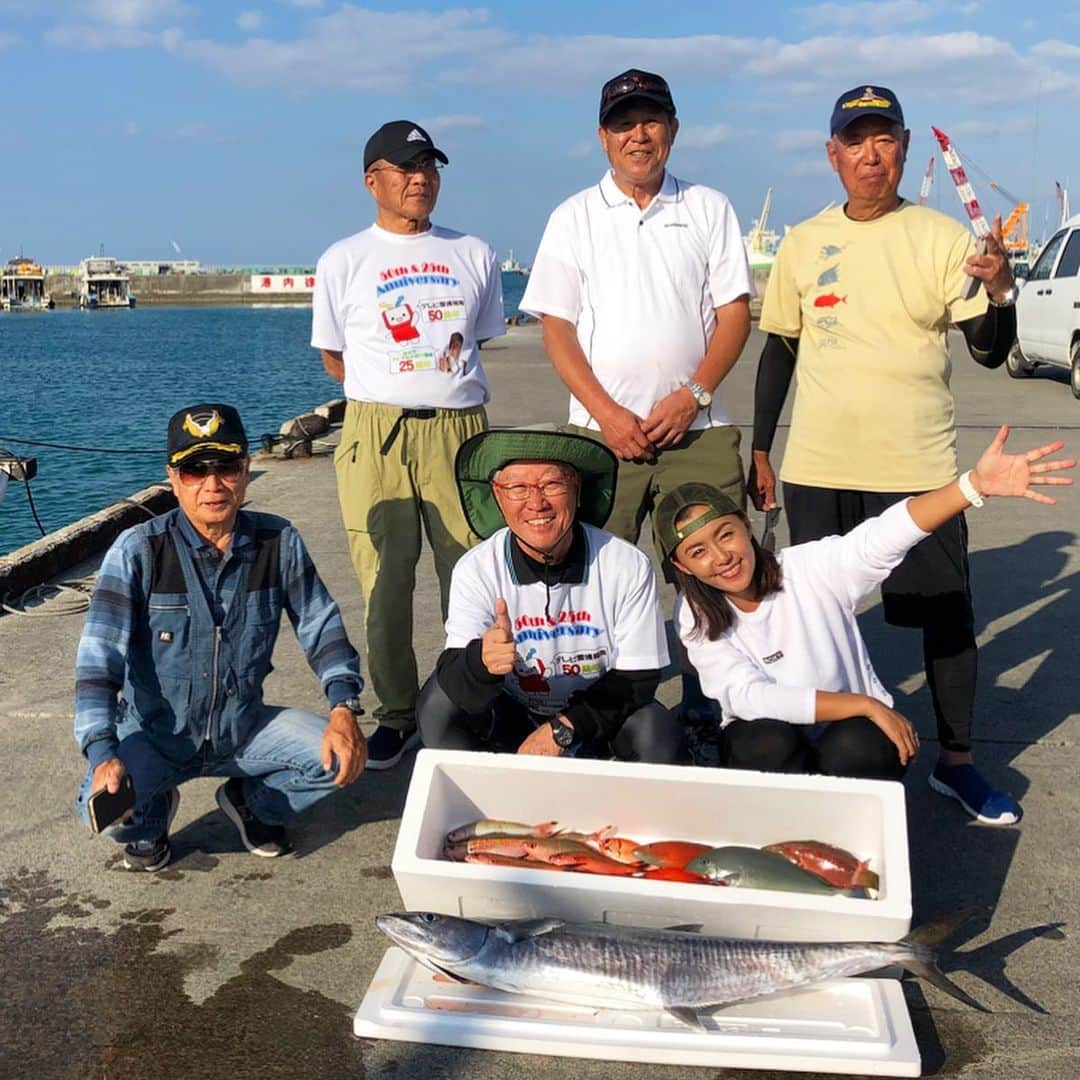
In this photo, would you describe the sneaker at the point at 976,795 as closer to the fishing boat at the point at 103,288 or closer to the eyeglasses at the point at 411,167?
the eyeglasses at the point at 411,167

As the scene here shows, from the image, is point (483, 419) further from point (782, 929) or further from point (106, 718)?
point (782, 929)

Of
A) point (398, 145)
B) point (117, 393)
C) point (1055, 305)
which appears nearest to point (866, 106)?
point (398, 145)

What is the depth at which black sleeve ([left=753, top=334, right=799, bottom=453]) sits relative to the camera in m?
4.53

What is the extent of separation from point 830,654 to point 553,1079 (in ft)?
5.25

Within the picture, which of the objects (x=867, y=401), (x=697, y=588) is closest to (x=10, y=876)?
(x=697, y=588)

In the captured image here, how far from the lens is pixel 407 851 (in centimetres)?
303

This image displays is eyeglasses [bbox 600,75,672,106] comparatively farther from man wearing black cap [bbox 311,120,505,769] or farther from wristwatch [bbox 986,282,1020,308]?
wristwatch [bbox 986,282,1020,308]

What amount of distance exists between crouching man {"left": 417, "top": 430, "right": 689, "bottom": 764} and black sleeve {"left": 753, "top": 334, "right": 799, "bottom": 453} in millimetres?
927

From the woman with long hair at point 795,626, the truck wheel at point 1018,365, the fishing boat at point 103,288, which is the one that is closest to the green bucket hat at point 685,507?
the woman with long hair at point 795,626

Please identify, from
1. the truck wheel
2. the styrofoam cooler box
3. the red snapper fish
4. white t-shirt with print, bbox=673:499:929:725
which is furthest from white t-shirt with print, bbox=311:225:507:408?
Result: the truck wheel

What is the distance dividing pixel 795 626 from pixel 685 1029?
137cm

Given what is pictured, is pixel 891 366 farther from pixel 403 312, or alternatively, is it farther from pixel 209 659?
pixel 209 659

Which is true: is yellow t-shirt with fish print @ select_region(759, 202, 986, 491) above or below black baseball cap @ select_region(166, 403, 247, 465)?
above

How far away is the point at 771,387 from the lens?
4574mm
